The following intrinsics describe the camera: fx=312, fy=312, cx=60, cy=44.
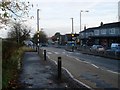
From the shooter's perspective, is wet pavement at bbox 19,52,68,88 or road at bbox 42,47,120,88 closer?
wet pavement at bbox 19,52,68,88

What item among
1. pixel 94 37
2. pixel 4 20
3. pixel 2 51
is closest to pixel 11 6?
pixel 4 20

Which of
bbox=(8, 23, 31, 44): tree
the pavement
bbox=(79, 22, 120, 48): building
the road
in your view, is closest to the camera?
the pavement

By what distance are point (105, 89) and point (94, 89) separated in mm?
460

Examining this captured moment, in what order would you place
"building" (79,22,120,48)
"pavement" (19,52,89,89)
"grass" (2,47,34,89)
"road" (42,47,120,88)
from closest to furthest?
"grass" (2,47,34,89) < "pavement" (19,52,89,89) < "road" (42,47,120,88) < "building" (79,22,120,48)

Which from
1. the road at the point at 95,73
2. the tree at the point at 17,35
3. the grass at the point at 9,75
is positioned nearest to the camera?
the grass at the point at 9,75

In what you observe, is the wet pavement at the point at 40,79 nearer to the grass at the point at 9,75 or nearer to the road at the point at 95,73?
the grass at the point at 9,75

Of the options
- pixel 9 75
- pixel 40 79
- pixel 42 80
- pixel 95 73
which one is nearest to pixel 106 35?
pixel 95 73

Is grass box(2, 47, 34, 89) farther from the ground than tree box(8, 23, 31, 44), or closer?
closer

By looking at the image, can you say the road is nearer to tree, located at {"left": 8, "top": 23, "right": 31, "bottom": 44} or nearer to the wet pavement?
the wet pavement

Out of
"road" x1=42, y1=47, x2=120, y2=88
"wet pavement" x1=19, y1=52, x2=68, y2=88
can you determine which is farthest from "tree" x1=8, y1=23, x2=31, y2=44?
"wet pavement" x1=19, y1=52, x2=68, y2=88

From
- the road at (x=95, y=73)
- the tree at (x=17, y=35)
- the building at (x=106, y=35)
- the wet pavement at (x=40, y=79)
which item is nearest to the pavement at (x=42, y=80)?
the wet pavement at (x=40, y=79)

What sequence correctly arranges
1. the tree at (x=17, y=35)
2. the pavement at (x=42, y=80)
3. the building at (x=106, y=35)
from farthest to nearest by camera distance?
the building at (x=106, y=35), the tree at (x=17, y=35), the pavement at (x=42, y=80)

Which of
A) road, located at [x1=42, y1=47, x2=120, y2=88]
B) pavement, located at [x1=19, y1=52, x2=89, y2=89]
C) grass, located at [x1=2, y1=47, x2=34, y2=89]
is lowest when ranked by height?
road, located at [x1=42, y1=47, x2=120, y2=88]

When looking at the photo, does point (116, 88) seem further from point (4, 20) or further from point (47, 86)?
point (4, 20)
